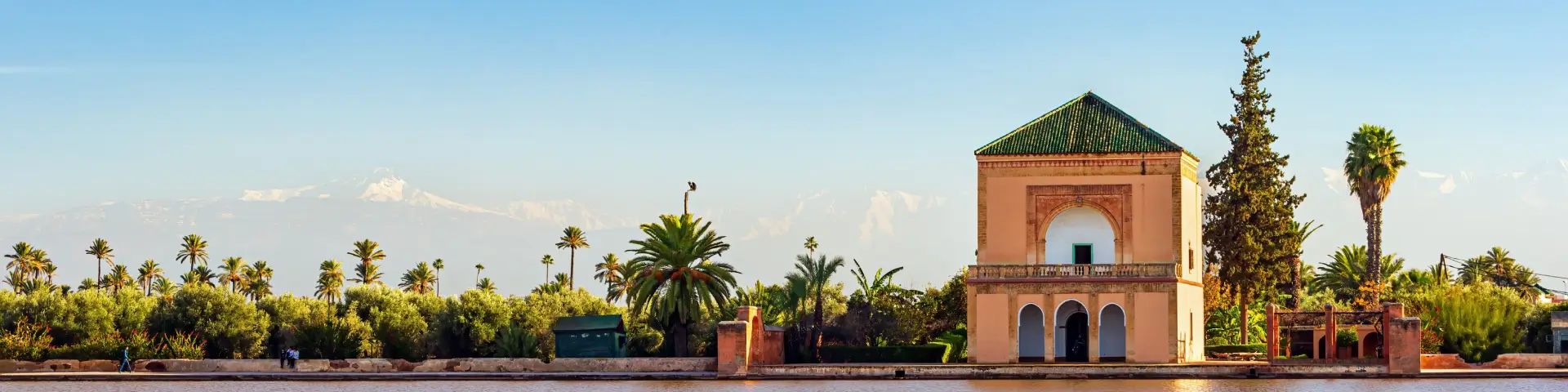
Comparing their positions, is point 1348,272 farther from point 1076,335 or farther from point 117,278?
point 117,278

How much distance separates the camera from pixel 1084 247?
42.4 meters

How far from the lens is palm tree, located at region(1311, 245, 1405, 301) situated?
Result: 6919 centimetres

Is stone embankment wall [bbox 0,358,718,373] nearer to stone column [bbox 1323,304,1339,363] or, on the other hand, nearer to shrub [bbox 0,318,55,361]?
shrub [bbox 0,318,55,361]

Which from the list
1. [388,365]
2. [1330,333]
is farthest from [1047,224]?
[388,365]

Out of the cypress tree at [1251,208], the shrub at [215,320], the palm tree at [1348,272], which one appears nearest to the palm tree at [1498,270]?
the palm tree at [1348,272]

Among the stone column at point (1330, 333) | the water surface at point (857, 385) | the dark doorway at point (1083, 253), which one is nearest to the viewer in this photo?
the water surface at point (857, 385)

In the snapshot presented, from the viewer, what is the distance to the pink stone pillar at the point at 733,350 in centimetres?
4041

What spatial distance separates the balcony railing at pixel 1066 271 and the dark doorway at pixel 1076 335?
2318mm

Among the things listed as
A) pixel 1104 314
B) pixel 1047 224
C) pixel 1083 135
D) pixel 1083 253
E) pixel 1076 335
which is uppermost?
pixel 1083 135

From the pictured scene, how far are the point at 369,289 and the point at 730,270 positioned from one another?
627 inches

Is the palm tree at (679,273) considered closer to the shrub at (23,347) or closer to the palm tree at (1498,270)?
the shrub at (23,347)

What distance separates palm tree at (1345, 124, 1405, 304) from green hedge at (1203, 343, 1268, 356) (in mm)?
12936

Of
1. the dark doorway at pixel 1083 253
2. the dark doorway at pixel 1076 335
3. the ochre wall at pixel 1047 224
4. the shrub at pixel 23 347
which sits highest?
the ochre wall at pixel 1047 224

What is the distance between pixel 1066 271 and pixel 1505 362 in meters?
10.2
